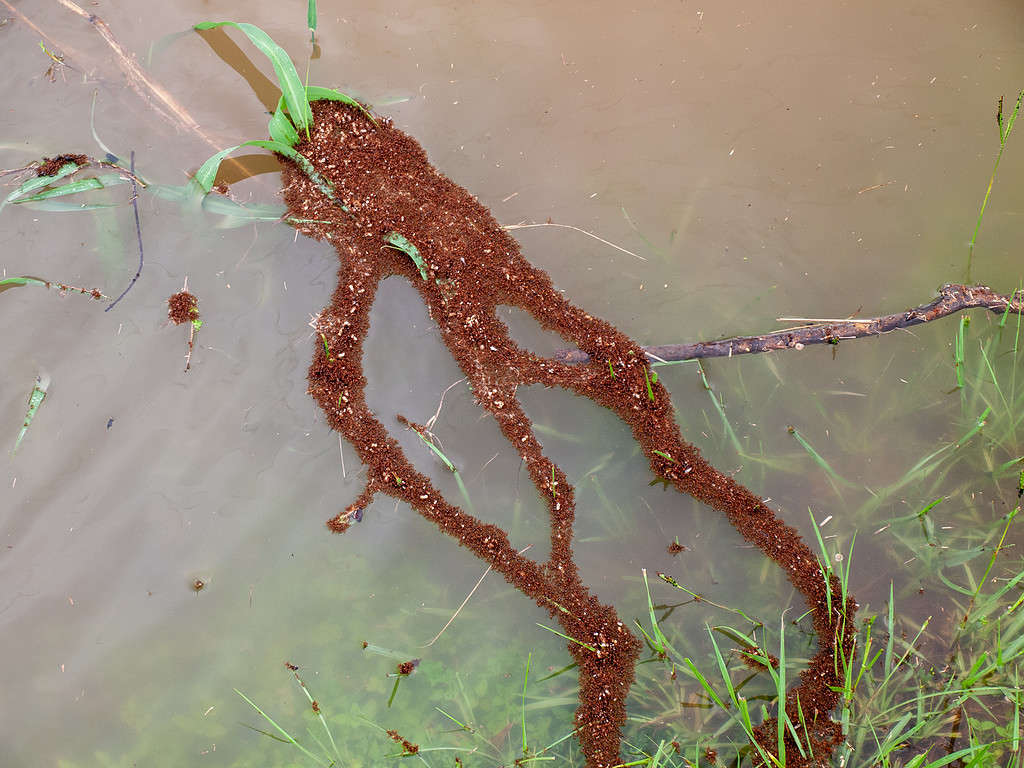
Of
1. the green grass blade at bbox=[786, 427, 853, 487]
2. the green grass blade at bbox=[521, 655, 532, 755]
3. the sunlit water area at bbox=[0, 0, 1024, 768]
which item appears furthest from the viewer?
the green grass blade at bbox=[786, 427, 853, 487]

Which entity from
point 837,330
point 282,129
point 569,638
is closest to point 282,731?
point 569,638

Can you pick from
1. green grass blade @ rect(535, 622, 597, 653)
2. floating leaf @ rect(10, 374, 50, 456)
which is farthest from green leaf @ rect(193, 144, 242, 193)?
green grass blade @ rect(535, 622, 597, 653)

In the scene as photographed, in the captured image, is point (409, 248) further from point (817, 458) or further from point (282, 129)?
point (817, 458)

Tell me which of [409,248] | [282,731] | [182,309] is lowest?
[282,731]

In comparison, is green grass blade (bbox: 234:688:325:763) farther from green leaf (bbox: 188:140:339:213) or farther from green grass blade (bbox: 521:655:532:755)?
green leaf (bbox: 188:140:339:213)

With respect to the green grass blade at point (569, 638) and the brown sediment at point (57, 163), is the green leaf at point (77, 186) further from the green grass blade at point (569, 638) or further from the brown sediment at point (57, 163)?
the green grass blade at point (569, 638)

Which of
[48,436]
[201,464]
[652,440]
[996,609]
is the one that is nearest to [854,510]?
[996,609]

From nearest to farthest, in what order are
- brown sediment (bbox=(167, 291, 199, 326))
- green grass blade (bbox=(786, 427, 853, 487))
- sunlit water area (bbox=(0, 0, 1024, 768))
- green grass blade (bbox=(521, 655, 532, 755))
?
green grass blade (bbox=(521, 655, 532, 755)), sunlit water area (bbox=(0, 0, 1024, 768)), green grass blade (bbox=(786, 427, 853, 487)), brown sediment (bbox=(167, 291, 199, 326))
